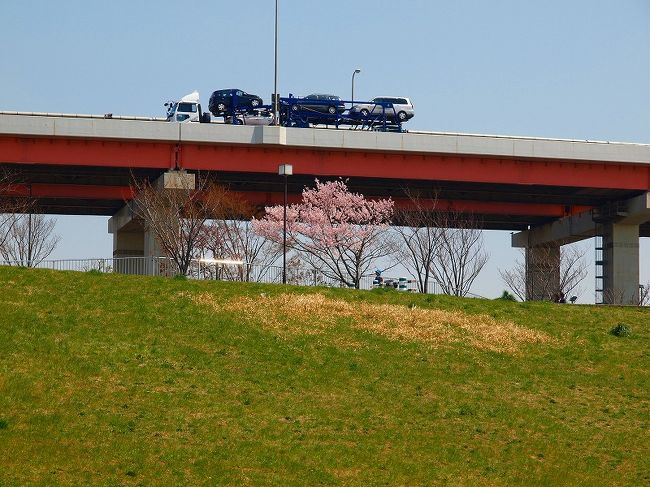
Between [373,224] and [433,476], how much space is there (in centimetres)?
5572

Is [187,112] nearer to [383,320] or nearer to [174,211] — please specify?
[174,211]

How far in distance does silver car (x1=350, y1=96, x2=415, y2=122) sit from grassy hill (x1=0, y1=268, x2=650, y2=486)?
34337 mm

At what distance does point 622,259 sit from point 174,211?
101ft

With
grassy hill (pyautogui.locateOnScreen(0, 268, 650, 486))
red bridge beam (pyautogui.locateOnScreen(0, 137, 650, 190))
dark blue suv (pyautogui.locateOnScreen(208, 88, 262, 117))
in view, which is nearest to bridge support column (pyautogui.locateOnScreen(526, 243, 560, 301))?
red bridge beam (pyautogui.locateOnScreen(0, 137, 650, 190))

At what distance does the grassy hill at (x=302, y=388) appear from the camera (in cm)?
2556

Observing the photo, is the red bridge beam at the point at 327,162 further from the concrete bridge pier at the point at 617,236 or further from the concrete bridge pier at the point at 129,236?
the concrete bridge pier at the point at 129,236

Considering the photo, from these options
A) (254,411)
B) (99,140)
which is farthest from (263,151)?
(254,411)

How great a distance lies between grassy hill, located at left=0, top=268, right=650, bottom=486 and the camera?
25.6 meters

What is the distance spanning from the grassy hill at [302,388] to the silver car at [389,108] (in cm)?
3434

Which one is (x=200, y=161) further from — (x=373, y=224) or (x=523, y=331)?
(x=523, y=331)

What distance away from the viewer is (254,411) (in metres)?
28.8

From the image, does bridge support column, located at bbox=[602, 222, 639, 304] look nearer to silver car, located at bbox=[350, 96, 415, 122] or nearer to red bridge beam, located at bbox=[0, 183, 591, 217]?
red bridge beam, located at bbox=[0, 183, 591, 217]

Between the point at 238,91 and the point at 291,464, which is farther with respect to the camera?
the point at 238,91

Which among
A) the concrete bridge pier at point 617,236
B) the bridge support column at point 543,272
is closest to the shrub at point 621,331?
the concrete bridge pier at point 617,236
